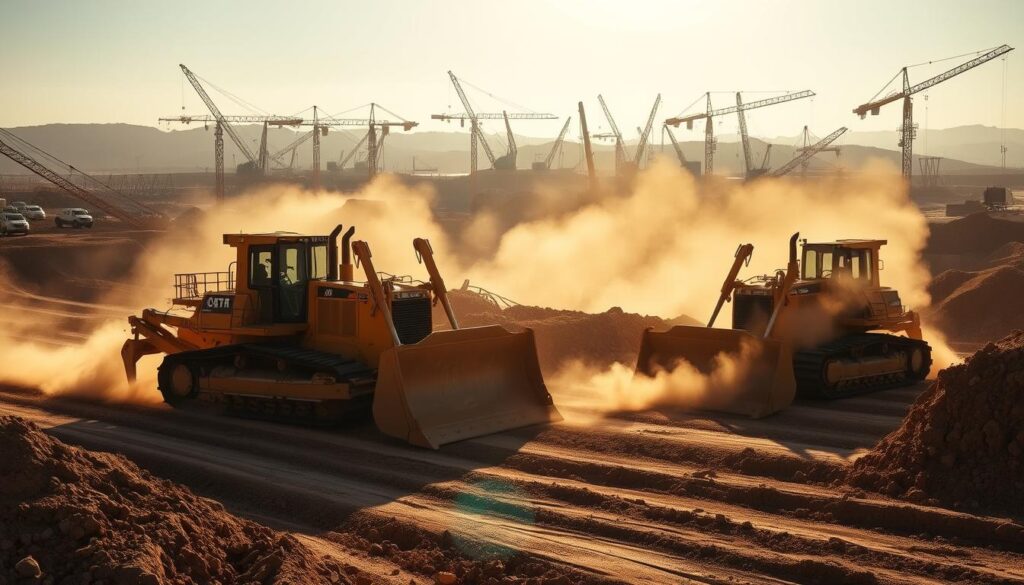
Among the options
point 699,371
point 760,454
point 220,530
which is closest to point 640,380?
point 699,371

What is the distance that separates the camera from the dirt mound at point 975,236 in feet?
152


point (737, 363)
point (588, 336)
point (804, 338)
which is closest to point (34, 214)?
point (588, 336)

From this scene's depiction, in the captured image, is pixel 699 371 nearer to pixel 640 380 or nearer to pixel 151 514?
pixel 640 380

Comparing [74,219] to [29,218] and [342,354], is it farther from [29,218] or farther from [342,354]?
[342,354]

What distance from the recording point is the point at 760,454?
1402 centimetres

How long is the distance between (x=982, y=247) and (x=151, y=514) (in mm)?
44960

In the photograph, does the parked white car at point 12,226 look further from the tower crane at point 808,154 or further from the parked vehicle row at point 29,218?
the tower crane at point 808,154

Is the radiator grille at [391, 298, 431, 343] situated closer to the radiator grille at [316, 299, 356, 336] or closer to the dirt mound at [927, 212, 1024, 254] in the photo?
the radiator grille at [316, 299, 356, 336]

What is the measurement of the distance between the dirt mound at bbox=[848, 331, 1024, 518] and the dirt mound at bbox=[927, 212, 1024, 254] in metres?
36.0

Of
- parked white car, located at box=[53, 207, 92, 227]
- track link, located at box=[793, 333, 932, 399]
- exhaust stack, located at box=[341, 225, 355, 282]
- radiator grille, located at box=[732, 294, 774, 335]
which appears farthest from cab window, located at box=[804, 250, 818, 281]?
parked white car, located at box=[53, 207, 92, 227]

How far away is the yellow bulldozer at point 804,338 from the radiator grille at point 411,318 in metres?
4.31

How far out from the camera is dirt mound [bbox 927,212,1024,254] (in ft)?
152

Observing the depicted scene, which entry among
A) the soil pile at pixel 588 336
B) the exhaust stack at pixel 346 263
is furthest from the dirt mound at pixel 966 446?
the exhaust stack at pixel 346 263

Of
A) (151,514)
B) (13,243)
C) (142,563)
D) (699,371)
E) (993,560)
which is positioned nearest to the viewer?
(142,563)
